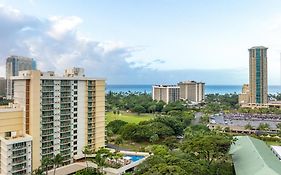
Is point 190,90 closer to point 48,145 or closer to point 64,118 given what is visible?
point 64,118

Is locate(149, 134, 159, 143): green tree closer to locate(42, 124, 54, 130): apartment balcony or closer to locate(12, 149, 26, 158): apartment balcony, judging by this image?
locate(42, 124, 54, 130): apartment balcony

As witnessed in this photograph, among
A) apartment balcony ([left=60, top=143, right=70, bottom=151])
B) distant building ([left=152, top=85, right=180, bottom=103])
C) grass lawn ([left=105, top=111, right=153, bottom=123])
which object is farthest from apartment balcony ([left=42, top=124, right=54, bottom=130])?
distant building ([left=152, top=85, right=180, bottom=103])

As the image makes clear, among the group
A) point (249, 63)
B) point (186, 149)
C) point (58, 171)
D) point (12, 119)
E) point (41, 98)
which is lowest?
point (58, 171)

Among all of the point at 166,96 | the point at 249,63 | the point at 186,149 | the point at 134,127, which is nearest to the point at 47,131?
the point at 186,149

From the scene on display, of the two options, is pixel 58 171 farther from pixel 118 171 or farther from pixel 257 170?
pixel 257 170

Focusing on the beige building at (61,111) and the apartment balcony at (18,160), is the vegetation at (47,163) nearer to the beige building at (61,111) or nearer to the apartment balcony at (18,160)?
the beige building at (61,111)

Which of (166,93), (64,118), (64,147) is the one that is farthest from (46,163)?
(166,93)
